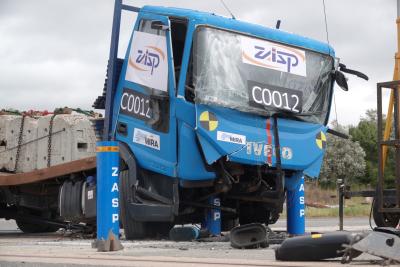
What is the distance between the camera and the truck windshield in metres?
9.66

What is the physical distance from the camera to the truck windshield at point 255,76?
966 cm

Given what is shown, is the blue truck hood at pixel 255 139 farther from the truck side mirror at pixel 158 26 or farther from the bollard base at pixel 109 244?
the bollard base at pixel 109 244

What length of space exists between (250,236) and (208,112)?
5.52 ft

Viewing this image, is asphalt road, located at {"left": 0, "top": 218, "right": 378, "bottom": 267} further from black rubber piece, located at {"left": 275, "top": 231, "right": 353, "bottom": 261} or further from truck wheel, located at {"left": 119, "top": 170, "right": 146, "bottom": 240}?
truck wheel, located at {"left": 119, "top": 170, "right": 146, "bottom": 240}

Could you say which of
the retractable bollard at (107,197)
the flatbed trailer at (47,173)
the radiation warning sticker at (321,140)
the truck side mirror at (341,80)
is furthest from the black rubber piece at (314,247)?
the flatbed trailer at (47,173)

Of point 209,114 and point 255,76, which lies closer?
point 209,114

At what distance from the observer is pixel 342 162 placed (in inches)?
2628

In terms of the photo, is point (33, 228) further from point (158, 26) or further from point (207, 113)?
point (207, 113)

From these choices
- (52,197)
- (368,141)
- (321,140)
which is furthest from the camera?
(368,141)

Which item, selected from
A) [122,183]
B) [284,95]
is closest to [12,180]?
[122,183]

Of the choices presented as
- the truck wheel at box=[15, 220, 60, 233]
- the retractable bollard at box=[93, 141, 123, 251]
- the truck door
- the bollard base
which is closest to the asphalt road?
the bollard base

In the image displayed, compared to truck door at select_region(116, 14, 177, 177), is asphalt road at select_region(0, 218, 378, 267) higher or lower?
lower

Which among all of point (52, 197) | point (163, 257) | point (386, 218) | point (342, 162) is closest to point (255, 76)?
point (386, 218)

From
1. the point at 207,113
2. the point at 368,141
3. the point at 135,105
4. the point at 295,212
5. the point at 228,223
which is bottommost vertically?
the point at 228,223
